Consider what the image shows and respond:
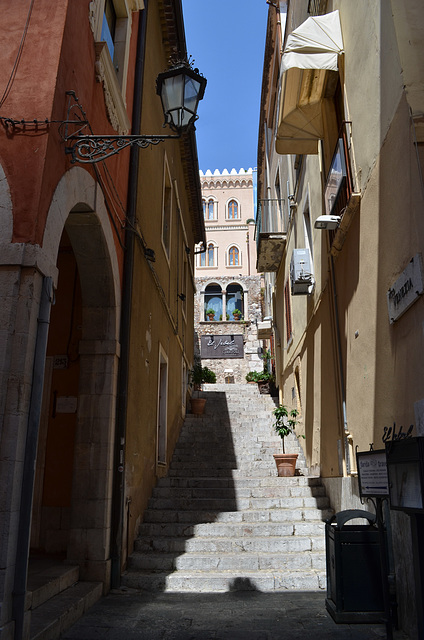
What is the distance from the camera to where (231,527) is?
6.81 m

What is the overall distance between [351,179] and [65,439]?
4.64m

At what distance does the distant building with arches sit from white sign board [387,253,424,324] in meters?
12.9

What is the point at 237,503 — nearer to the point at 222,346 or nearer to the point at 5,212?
the point at 5,212

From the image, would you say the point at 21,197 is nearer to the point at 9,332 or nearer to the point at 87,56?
the point at 9,332

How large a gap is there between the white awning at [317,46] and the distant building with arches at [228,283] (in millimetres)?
10816

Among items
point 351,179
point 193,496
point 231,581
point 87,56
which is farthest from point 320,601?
point 87,56

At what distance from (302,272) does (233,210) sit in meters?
38.0

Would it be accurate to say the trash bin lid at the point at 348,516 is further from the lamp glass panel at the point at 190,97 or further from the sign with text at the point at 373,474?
the lamp glass panel at the point at 190,97

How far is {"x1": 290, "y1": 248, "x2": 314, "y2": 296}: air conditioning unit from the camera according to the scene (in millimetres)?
8633

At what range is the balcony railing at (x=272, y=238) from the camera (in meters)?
12.6

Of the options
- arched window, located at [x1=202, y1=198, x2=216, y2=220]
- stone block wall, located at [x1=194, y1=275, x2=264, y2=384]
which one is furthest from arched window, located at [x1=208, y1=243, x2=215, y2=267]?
stone block wall, located at [x1=194, y1=275, x2=264, y2=384]

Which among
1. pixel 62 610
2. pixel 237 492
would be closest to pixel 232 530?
pixel 237 492

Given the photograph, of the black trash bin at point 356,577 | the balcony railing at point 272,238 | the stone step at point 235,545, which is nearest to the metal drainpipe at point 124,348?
the stone step at point 235,545

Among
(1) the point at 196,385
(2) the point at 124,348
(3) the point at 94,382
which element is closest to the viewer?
(3) the point at 94,382
